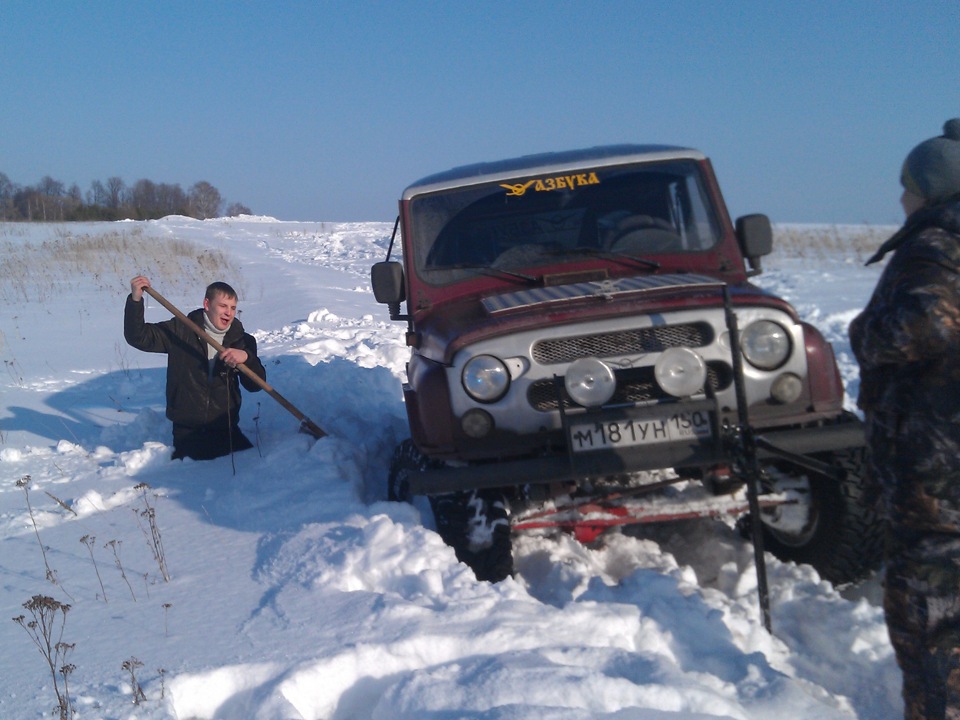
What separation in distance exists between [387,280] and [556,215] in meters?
0.99

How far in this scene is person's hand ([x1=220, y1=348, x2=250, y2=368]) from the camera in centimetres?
512

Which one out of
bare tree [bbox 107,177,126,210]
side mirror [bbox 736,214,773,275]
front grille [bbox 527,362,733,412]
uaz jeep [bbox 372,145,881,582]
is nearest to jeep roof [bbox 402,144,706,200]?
side mirror [bbox 736,214,773,275]

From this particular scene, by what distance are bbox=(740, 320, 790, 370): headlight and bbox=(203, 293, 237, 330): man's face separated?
11.1ft

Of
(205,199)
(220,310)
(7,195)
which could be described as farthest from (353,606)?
(205,199)

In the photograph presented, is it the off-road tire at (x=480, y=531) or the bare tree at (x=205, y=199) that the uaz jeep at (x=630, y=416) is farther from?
the bare tree at (x=205, y=199)

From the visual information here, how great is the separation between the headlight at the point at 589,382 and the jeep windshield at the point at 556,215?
1.23 meters

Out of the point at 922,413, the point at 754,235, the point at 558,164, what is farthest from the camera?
the point at 558,164

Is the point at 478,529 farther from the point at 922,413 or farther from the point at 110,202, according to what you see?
the point at 110,202

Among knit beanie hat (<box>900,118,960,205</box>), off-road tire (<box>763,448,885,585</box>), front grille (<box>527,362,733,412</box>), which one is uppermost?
knit beanie hat (<box>900,118,960,205</box>)

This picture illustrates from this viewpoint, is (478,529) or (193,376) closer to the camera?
(478,529)

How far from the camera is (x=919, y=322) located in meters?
2.04

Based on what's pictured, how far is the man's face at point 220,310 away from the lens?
520 centimetres

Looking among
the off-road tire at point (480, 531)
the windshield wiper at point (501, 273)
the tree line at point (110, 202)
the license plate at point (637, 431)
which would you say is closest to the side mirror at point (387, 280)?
the windshield wiper at point (501, 273)

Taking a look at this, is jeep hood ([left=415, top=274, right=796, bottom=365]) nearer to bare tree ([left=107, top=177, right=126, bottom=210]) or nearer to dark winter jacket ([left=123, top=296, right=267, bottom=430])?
dark winter jacket ([left=123, top=296, right=267, bottom=430])
